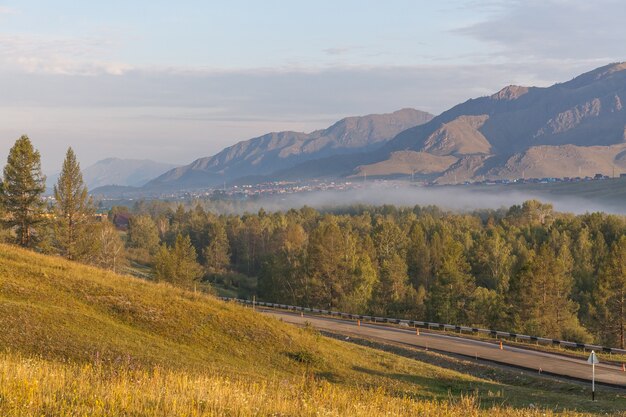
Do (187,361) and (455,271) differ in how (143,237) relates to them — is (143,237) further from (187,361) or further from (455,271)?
(187,361)

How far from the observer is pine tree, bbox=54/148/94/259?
73.0 m

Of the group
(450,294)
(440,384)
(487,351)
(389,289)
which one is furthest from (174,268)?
(440,384)

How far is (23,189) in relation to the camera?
68.8 meters

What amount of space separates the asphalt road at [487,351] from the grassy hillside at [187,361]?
4924 mm

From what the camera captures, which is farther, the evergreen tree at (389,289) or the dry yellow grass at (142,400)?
the evergreen tree at (389,289)

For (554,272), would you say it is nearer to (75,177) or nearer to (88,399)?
(75,177)

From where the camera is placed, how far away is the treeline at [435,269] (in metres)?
68.1

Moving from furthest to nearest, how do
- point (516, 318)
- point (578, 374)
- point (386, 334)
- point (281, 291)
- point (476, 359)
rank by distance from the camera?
point (281, 291) < point (516, 318) < point (386, 334) < point (476, 359) < point (578, 374)

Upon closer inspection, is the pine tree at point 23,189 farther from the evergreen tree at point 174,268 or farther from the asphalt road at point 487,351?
the asphalt road at point 487,351

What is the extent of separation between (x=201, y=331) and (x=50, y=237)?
51.6 meters

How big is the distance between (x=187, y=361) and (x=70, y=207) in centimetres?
5616

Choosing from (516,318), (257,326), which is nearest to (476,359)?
(257,326)

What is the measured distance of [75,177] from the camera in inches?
2921

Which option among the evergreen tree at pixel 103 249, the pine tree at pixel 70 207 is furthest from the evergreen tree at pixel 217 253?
the pine tree at pixel 70 207
